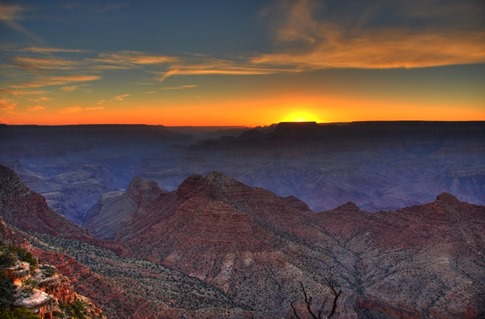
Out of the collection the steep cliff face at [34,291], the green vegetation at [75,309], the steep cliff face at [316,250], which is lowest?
the steep cliff face at [316,250]

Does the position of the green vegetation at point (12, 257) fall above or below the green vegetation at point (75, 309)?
above

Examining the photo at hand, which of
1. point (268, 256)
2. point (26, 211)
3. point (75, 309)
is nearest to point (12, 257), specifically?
point (75, 309)

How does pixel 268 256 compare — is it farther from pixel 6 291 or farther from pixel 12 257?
pixel 6 291

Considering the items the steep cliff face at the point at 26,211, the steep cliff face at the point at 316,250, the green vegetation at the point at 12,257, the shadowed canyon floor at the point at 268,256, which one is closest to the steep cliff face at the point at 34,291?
the green vegetation at the point at 12,257

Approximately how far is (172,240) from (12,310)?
61365 millimetres

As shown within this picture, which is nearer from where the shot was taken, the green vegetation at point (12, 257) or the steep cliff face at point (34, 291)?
the steep cliff face at point (34, 291)

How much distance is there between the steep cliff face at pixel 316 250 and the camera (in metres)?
75.2

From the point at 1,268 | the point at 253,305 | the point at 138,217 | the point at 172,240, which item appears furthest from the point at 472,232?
the point at 1,268

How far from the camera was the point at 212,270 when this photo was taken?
3206 inches

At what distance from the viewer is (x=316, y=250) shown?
94.4 m

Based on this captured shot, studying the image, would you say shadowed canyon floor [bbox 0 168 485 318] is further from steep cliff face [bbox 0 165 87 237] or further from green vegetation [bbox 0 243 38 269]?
green vegetation [bbox 0 243 38 269]

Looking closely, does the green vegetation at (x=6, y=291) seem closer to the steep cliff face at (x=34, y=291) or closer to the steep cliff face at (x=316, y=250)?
the steep cliff face at (x=34, y=291)

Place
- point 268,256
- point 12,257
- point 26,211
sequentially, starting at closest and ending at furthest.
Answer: point 12,257 → point 268,256 → point 26,211

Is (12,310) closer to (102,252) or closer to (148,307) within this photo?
(148,307)
